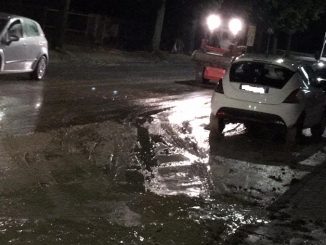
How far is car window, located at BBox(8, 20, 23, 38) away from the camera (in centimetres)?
1533

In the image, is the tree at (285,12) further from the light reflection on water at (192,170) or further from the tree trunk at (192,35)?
the light reflection on water at (192,170)

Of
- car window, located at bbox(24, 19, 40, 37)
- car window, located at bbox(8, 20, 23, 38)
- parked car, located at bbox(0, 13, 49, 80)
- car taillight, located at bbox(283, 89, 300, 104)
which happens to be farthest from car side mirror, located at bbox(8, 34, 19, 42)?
car taillight, located at bbox(283, 89, 300, 104)

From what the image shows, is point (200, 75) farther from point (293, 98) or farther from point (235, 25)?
point (293, 98)

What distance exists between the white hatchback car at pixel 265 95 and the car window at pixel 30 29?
668 centimetres

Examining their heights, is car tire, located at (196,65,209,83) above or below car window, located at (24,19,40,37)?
below

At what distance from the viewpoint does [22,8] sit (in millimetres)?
34250

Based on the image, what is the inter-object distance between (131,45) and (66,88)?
2425cm

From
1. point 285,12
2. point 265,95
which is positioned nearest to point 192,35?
point 285,12

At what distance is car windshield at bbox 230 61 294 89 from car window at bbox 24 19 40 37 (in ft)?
22.0

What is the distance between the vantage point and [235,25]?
918 inches

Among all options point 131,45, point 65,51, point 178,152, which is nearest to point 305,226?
point 178,152

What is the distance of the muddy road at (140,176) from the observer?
5.93 m

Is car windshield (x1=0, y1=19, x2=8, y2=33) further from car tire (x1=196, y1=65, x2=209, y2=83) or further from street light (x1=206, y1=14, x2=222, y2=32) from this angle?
street light (x1=206, y1=14, x2=222, y2=32)

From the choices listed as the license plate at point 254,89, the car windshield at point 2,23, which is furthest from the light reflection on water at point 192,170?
the car windshield at point 2,23
